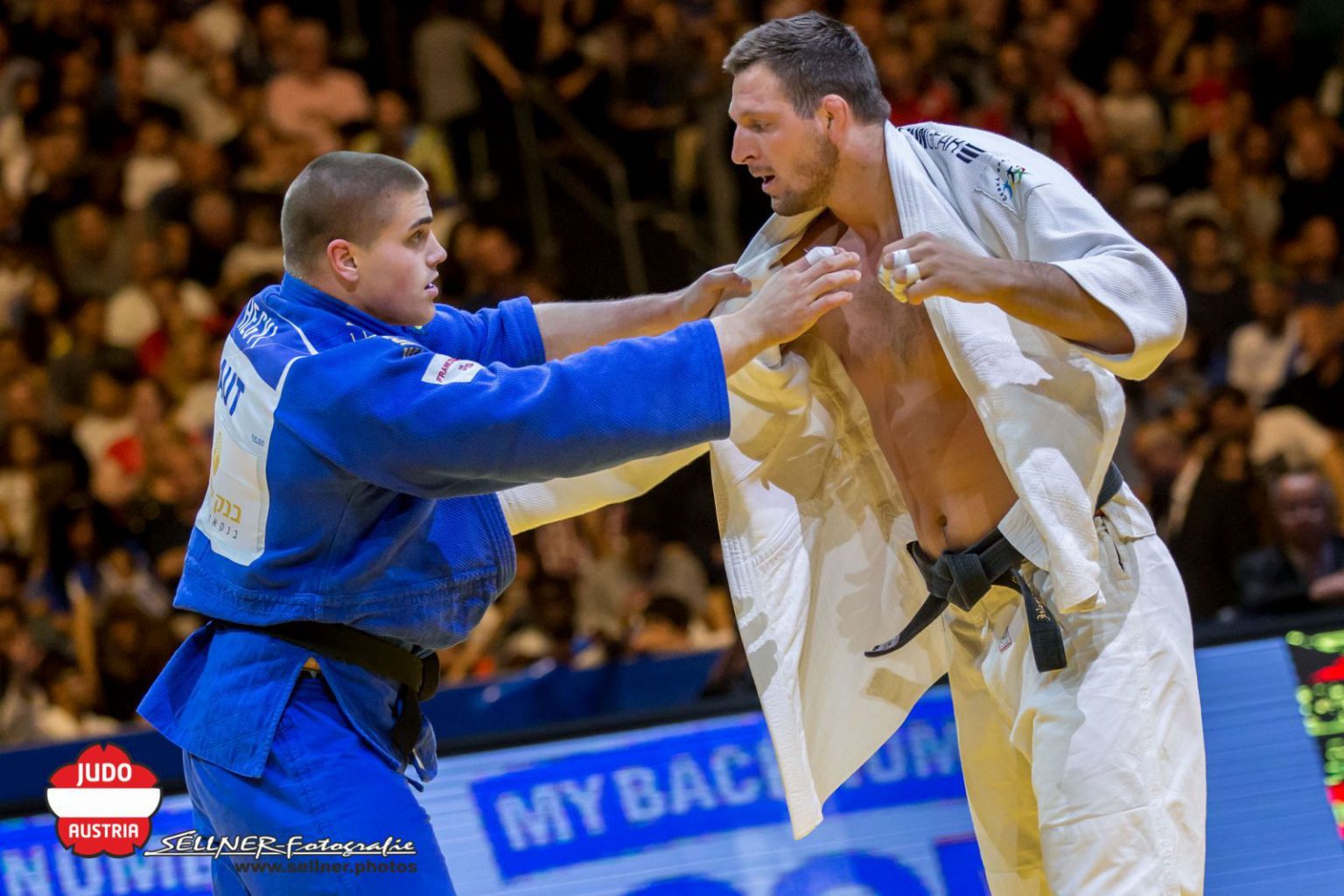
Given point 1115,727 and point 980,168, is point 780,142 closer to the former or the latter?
point 980,168

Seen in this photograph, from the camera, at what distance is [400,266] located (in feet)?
9.75

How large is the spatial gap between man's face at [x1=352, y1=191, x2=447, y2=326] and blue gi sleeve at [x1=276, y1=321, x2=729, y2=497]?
18 centimetres

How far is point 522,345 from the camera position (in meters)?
3.48

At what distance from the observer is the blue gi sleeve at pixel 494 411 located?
2.75 m

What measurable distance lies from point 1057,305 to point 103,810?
2788 millimetres

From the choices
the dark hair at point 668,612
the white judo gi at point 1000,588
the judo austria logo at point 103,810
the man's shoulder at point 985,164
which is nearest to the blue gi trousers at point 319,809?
the white judo gi at point 1000,588

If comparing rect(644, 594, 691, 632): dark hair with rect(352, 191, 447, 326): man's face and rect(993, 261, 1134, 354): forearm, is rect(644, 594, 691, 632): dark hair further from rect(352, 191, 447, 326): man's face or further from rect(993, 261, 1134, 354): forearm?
rect(993, 261, 1134, 354): forearm

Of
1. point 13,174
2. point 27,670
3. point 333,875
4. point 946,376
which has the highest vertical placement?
point 13,174

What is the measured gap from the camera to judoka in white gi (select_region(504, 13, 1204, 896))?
2990mm

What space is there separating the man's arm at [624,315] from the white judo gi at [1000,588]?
87mm

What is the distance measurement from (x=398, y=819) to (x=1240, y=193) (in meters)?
7.85

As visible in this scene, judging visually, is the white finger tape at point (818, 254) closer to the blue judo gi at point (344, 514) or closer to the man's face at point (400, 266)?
the blue judo gi at point (344, 514)

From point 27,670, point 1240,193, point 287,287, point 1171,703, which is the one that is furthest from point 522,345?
point 1240,193

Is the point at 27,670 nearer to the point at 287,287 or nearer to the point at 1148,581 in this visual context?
the point at 287,287
